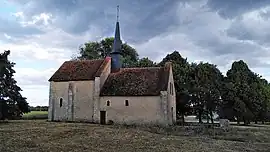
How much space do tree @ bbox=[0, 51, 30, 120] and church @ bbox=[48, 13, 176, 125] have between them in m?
5.58

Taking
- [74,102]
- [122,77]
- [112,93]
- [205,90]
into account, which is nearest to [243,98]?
[205,90]

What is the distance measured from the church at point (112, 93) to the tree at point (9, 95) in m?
5.58

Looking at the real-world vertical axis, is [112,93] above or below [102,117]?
above

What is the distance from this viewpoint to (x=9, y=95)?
32.5 metres

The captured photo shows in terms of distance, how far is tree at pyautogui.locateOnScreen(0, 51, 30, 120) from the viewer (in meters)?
31.5

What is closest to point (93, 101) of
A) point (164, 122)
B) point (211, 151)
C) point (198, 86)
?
point (164, 122)

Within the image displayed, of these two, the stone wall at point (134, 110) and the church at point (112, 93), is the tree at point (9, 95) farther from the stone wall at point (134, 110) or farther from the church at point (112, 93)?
the stone wall at point (134, 110)

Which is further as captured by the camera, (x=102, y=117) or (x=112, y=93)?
(x=102, y=117)

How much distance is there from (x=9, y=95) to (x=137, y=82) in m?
15.5

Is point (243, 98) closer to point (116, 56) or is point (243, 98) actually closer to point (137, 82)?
point (137, 82)

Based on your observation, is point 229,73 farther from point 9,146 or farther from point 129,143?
point 9,146

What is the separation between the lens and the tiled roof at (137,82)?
34.8 meters

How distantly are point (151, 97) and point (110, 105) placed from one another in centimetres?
553

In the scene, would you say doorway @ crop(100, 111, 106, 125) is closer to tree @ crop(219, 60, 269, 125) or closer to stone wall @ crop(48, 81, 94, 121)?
stone wall @ crop(48, 81, 94, 121)
